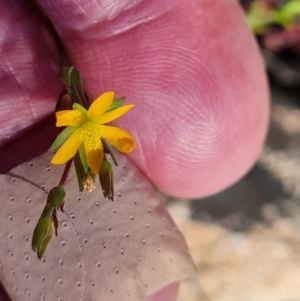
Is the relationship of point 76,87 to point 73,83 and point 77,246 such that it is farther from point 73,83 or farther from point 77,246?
point 77,246

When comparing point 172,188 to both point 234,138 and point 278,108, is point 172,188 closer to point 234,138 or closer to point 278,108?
point 234,138

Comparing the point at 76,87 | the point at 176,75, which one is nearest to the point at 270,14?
the point at 176,75

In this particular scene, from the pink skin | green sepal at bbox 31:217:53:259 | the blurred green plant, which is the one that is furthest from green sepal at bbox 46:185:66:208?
the blurred green plant

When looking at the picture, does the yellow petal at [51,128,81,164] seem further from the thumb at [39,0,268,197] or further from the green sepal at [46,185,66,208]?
the thumb at [39,0,268,197]

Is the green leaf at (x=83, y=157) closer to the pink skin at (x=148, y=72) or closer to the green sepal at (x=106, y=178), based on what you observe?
the green sepal at (x=106, y=178)

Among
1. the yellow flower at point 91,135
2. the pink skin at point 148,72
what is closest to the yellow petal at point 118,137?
the yellow flower at point 91,135

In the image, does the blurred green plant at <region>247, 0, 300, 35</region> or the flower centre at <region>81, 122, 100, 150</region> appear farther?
the blurred green plant at <region>247, 0, 300, 35</region>
